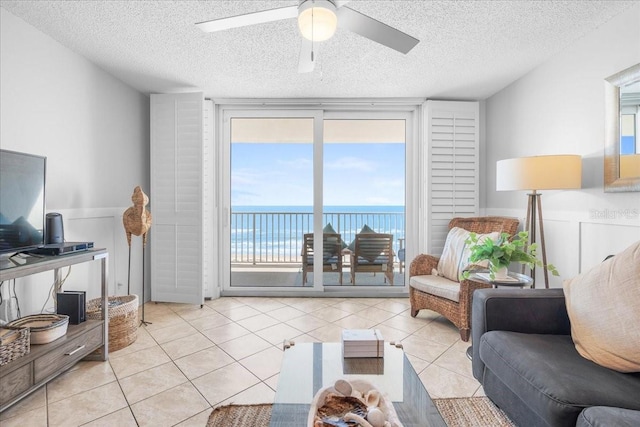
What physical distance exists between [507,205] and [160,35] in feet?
11.4

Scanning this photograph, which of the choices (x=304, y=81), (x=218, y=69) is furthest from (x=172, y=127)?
(x=304, y=81)

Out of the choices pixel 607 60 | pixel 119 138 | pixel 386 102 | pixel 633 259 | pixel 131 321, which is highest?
pixel 386 102

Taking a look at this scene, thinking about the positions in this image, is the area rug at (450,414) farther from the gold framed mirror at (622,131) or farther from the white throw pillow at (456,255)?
the gold framed mirror at (622,131)

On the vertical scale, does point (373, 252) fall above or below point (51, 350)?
above

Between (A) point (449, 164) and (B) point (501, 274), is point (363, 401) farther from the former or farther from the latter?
(A) point (449, 164)

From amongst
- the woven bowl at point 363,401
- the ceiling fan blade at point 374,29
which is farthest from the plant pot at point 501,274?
the ceiling fan blade at point 374,29

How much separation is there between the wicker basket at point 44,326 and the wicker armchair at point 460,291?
8.85 ft

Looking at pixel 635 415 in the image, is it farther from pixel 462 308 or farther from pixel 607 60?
pixel 607 60

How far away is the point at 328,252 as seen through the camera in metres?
3.81

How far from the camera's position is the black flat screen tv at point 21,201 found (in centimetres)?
169

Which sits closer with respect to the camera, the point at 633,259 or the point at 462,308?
the point at 633,259

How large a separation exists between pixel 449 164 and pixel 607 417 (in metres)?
2.84

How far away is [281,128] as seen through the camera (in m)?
3.89

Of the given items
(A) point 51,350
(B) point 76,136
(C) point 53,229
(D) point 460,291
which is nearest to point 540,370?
(D) point 460,291
